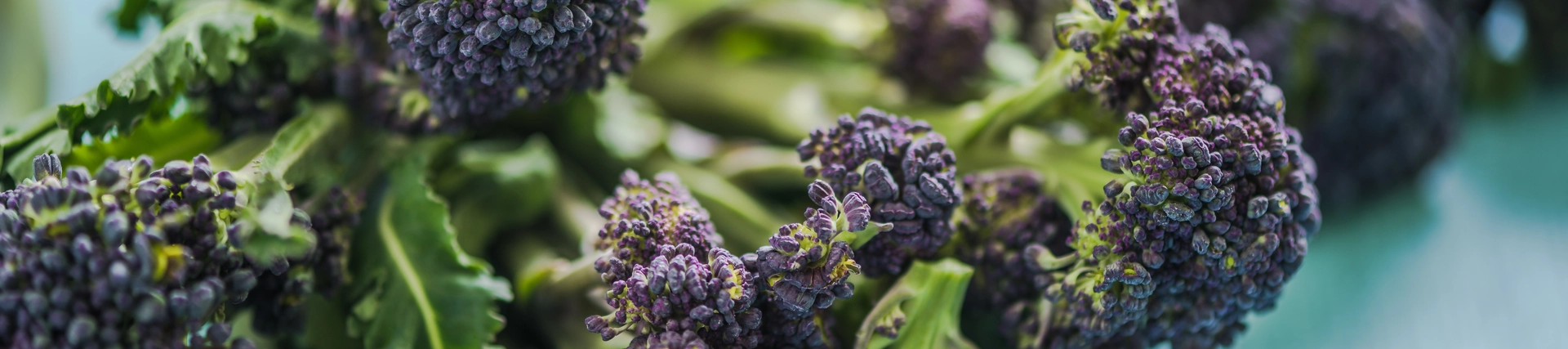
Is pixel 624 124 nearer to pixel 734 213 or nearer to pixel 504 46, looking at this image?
pixel 734 213

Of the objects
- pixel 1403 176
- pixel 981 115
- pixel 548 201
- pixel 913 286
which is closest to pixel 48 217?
pixel 548 201

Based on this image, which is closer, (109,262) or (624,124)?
(109,262)

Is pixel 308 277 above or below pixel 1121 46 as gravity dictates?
below

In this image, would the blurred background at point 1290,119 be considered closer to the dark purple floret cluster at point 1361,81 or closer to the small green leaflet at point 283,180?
the dark purple floret cluster at point 1361,81

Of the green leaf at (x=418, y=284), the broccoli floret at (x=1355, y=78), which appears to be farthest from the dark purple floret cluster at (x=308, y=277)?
the broccoli floret at (x=1355, y=78)


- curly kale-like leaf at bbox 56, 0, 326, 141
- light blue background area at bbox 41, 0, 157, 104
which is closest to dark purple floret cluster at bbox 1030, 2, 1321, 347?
curly kale-like leaf at bbox 56, 0, 326, 141

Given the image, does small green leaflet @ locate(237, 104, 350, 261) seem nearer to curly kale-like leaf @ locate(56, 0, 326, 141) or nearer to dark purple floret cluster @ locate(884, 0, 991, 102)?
curly kale-like leaf @ locate(56, 0, 326, 141)

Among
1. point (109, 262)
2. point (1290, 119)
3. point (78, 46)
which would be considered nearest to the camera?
point (109, 262)

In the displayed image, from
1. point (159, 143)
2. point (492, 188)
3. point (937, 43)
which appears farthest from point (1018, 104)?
point (159, 143)
